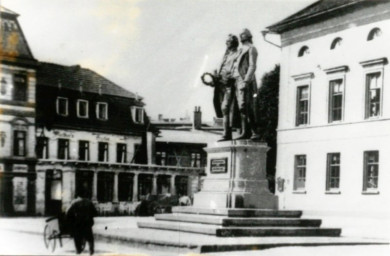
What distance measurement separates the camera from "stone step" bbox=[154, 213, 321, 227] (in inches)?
390

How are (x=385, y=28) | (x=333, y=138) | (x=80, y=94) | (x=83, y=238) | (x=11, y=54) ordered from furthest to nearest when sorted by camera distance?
1. (x=333, y=138)
2. (x=385, y=28)
3. (x=80, y=94)
4. (x=11, y=54)
5. (x=83, y=238)

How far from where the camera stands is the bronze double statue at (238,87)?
1091 cm

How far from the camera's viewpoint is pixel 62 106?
10219mm

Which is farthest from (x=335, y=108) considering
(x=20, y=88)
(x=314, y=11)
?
(x=20, y=88)

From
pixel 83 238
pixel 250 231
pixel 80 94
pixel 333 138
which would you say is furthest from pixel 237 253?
pixel 333 138

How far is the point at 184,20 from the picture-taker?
10242 mm

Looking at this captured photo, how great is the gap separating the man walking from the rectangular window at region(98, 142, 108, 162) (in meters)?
1.42

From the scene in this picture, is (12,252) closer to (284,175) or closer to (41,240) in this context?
(41,240)

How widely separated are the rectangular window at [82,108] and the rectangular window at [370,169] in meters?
4.00

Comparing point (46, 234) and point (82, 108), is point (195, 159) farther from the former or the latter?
point (46, 234)

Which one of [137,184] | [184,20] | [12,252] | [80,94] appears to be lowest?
[12,252]

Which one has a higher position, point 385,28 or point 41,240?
point 385,28

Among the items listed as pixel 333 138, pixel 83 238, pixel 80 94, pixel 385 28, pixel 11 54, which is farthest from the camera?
pixel 333 138

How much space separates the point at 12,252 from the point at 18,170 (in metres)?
0.99
